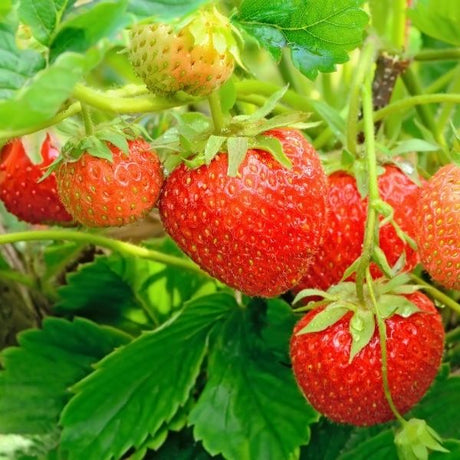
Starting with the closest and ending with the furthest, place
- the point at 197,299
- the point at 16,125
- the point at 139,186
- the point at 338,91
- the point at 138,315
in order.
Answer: the point at 16,125
the point at 139,186
the point at 197,299
the point at 138,315
the point at 338,91

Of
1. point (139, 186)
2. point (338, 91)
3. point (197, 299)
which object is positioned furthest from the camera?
point (338, 91)

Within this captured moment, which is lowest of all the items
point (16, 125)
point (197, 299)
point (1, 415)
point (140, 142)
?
point (1, 415)

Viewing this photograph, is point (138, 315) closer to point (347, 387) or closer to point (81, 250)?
point (81, 250)

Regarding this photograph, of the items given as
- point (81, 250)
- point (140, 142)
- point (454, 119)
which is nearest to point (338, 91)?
point (454, 119)

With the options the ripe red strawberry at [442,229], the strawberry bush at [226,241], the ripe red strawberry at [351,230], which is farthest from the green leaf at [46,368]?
the ripe red strawberry at [442,229]

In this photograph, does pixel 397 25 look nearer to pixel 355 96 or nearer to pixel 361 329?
pixel 355 96

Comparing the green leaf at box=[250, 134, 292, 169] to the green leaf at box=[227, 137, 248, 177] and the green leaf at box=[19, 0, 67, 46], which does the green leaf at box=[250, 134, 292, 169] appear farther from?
the green leaf at box=[19, 0, 67, 46]

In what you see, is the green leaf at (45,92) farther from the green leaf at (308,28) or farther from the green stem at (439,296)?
the green stem at (439,296)

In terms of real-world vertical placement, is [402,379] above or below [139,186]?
below
